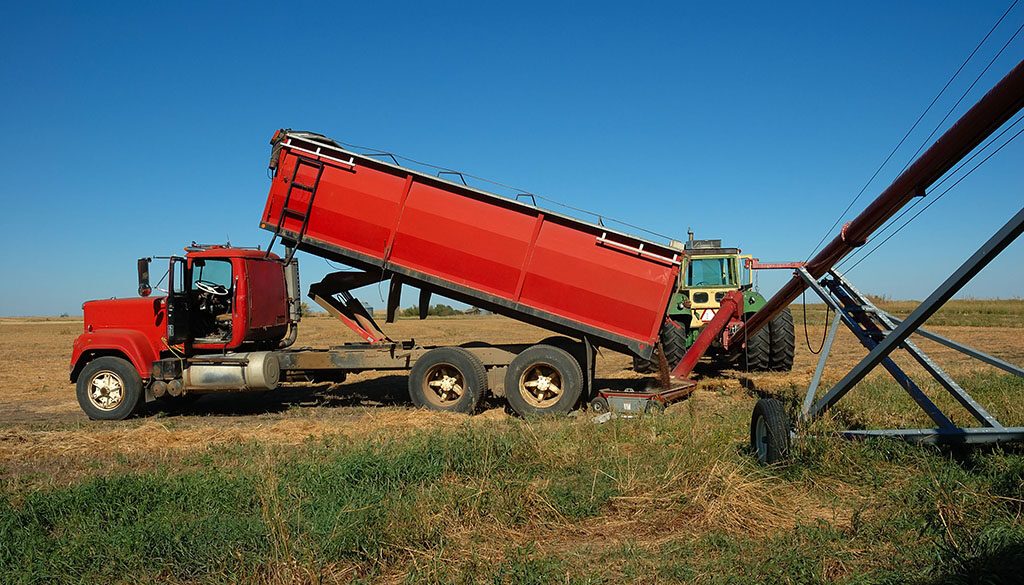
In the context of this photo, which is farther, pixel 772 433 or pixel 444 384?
pixel 444 384

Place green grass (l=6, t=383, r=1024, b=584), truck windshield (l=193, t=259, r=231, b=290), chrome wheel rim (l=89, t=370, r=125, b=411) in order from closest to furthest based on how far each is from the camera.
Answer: green grass (l=6, t=383, r=1024, b=584), chrome wheel rim (l=89, t=370, r=125, b=411), truck windshield (l=193, t=259, r=231, b=290)

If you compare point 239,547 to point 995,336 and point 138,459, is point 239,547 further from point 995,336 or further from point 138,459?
point 995,336

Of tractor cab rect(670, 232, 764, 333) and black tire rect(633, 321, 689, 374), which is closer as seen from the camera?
black tire rect(633, 321, 689, 374)

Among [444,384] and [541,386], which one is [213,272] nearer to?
[444,384]

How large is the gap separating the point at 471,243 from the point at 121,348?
5.31 m

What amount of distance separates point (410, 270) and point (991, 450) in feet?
22.7

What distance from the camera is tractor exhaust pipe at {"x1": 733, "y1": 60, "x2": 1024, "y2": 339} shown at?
430cm

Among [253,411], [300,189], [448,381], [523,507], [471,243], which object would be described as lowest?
[253,411]

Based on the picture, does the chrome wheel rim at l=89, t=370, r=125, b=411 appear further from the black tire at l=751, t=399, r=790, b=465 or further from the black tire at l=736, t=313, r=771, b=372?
→ the black tire at l=736, t=313, r=771, b=372

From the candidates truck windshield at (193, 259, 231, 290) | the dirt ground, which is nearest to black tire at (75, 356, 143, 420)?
the dirt ground

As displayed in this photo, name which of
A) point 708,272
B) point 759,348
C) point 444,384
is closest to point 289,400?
point 444,384

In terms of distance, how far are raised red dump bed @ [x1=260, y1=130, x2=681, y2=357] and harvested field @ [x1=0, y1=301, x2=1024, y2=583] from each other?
6.37ft

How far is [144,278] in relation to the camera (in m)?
9.44

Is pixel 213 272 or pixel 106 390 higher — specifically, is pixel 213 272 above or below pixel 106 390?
above
